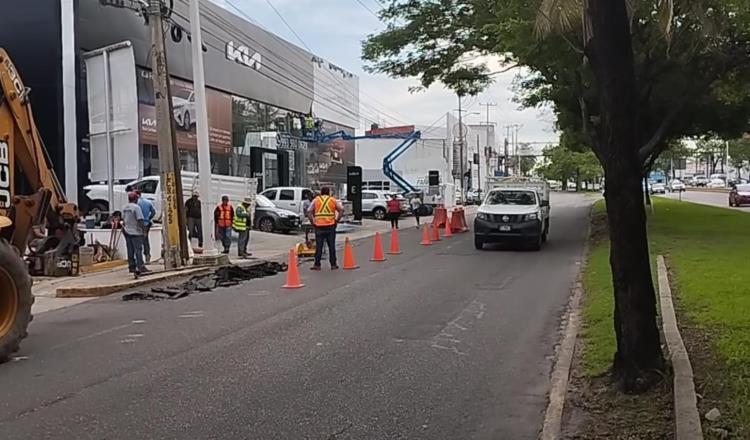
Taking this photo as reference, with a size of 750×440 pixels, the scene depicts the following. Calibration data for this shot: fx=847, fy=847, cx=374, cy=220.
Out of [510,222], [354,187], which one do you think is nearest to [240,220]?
[510,222]

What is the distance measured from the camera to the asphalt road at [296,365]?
639cm

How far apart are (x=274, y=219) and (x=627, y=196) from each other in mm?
26423

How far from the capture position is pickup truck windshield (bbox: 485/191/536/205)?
23156mm

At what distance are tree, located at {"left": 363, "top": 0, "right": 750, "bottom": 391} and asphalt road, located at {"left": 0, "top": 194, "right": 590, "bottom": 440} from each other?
1344mm

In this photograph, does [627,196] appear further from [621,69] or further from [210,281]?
[210,281]

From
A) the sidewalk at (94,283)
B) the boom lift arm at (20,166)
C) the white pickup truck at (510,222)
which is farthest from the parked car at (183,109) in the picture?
the boom lift arm at (20,166)


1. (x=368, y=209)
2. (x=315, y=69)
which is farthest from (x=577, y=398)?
(x=315, y=69)

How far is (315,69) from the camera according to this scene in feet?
175

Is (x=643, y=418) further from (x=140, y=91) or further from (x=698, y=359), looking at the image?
(x=140, y=91)

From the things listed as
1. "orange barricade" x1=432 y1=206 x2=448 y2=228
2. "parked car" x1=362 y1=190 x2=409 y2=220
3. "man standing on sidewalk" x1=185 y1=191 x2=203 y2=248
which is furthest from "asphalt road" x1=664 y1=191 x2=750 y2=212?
"man standing on sidewalk" x1=185 y1=191 x2=203 y2=248

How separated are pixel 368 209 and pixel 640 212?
126 ft

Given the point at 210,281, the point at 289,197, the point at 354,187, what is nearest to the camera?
the point at 210,281

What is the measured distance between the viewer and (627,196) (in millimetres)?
A: 6703

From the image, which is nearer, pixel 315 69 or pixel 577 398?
pixel 577 398
